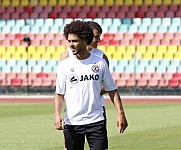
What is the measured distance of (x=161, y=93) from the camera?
3158cm

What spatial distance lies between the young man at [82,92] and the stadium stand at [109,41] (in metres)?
23.6

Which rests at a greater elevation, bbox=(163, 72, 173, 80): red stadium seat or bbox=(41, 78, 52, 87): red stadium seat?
bbox=(163, 72, 173, 80): red stadium seat

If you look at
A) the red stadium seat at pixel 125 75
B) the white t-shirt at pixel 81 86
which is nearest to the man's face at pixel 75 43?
the white t-shirt at pixel 81 86

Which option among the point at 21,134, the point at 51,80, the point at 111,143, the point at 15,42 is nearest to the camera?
the point at 111,143

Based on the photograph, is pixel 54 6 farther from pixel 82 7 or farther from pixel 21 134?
pixel 21 134

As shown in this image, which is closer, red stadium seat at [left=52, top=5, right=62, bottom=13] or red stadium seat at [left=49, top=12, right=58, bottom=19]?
red stadium seat at [left=49, top=12, right=58, bottom=19]

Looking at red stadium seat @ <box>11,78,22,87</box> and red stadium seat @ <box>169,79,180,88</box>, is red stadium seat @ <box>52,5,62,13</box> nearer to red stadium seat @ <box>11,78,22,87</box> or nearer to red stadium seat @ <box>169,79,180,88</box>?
red stadium seat @ <box>11,78,22,87</box>

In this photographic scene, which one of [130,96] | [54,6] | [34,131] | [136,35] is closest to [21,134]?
[34,131]

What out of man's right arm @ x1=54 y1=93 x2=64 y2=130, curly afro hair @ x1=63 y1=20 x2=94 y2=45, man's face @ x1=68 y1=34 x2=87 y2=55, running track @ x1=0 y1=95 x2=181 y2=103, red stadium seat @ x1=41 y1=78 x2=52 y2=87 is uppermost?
curly afro hair @ x1=63 y1=20 x2=94 y2=45

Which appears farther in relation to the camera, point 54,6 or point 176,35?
point 54,6

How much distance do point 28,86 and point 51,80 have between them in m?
1.08

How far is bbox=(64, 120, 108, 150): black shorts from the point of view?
771 centimetres

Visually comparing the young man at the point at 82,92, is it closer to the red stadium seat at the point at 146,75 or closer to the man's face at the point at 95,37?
the man's face at the point at 95,37

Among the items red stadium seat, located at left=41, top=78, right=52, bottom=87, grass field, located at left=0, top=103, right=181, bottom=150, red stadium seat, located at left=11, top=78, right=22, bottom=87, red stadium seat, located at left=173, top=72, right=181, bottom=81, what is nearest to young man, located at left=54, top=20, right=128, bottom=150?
grass field, located at left=0, top=103, right=181, bottom=150
